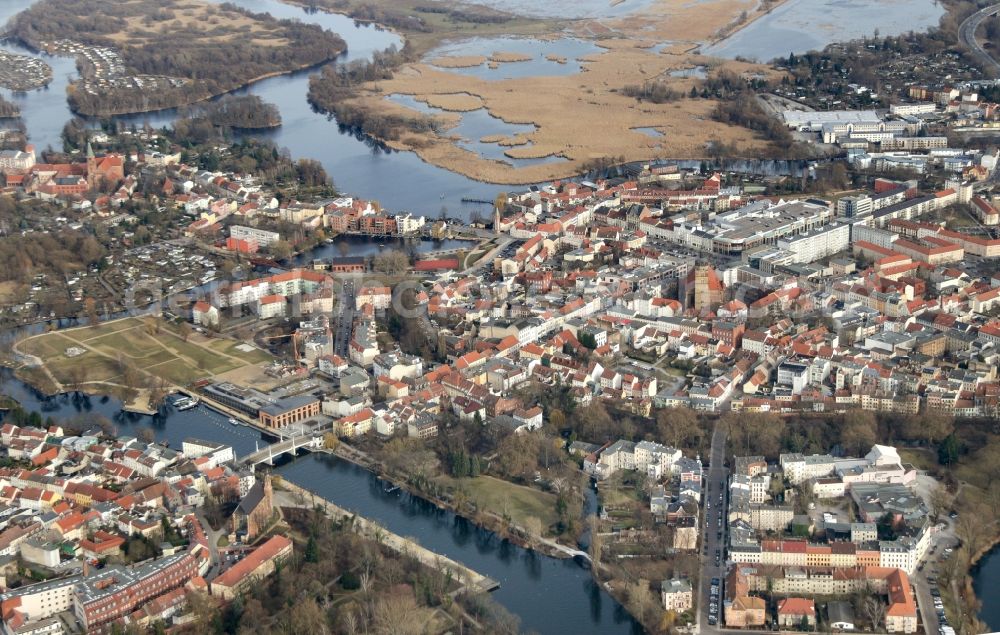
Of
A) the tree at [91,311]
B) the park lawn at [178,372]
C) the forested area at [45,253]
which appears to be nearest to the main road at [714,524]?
the park lawn at [178,372]

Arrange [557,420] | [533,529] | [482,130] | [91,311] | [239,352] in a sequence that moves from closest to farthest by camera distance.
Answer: [533,529]
[557,420]
[239,352]
[91,311]
[482,130]

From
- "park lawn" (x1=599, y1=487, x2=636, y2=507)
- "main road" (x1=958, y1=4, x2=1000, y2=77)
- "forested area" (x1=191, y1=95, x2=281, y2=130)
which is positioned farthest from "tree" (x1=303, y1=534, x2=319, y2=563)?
"main road" (x1=958, y1=4, x2=1000, y2=77)

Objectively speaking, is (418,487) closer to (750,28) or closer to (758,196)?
(758,196)

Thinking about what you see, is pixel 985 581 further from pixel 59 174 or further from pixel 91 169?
pixel 59 174

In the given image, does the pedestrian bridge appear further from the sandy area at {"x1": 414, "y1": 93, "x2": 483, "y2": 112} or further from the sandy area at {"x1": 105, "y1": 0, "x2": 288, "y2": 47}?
the sandy area at {"x1": 105, "y1": 0, "x2": 288, "y2": 47}

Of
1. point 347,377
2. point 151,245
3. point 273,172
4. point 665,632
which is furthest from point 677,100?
point 665,632

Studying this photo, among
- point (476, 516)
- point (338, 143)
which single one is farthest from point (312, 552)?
point (338, 143)

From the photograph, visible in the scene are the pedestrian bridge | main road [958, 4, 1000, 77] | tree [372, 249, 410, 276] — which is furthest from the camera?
main road [958, 4, 1000, 77]
